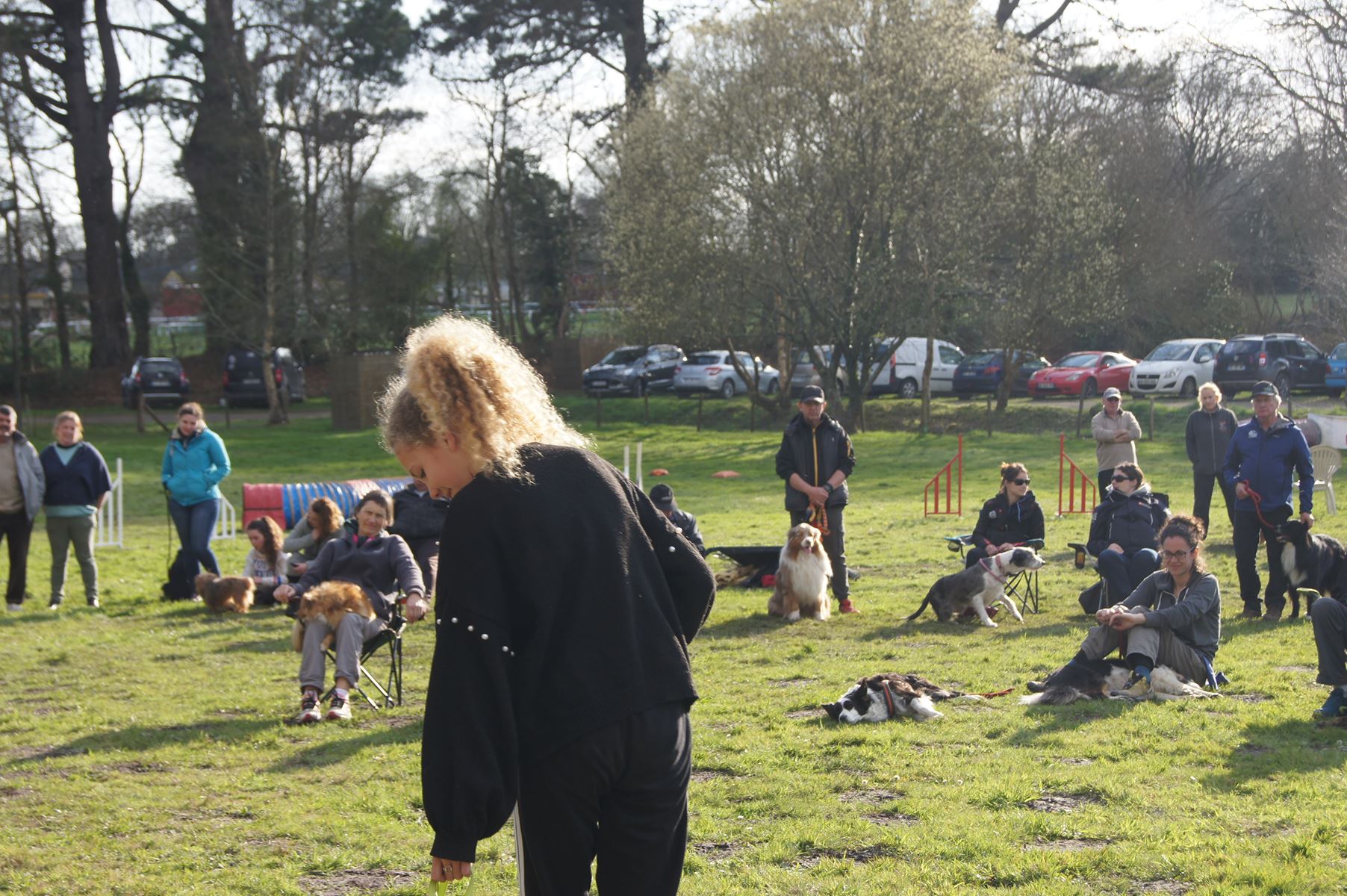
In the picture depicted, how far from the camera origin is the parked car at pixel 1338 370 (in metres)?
Result: 31.3

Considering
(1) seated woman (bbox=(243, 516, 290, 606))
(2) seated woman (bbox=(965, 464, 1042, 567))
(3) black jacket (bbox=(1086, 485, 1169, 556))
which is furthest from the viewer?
(1) seated woman (bbox=(243, 516, 290, 606))

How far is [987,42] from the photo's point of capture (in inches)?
1074

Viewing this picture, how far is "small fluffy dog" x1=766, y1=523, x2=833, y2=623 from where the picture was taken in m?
10.2

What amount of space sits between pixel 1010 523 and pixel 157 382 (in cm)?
3029

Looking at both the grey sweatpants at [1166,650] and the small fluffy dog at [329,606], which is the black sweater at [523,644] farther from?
the grey sweatpants at [1166,650]

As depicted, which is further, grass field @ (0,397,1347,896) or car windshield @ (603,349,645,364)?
car windshield @ (603,349,645,364)

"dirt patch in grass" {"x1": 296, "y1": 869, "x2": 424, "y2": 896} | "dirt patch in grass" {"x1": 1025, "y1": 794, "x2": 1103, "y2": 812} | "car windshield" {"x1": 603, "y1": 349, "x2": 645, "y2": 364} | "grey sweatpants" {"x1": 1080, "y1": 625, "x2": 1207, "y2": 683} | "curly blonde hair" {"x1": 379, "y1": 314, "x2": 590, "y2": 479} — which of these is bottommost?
"dirt patch in grass" {"x1": 296, "y1": 869, "x2": 424, "y2": 896}

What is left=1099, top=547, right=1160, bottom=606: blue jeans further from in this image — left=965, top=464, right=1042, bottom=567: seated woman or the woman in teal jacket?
the woman in teal jacket

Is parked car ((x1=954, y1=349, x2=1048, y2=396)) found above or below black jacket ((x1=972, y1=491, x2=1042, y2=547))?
above

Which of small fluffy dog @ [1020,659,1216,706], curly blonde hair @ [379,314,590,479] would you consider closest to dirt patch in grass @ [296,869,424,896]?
curly blonde hair @ [379,314,590,479]

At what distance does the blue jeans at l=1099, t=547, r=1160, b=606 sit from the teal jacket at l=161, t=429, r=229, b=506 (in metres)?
7.40

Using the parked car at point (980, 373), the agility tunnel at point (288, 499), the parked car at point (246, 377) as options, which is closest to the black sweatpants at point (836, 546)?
the agility tunnel at point (288, 499)

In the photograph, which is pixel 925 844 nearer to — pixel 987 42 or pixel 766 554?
pixel 766 554

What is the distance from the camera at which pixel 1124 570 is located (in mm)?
9602
